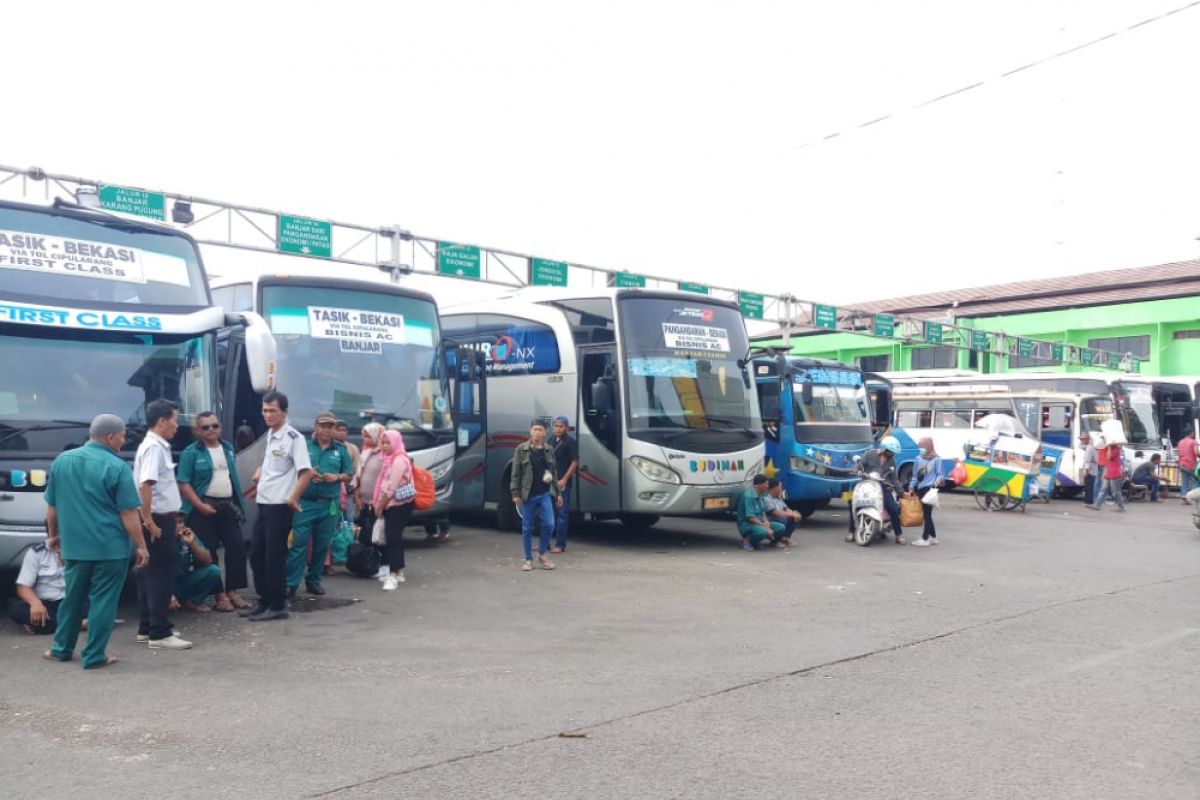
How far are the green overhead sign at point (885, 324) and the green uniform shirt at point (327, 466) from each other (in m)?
33.2

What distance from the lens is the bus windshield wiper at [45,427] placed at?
26.4 ft

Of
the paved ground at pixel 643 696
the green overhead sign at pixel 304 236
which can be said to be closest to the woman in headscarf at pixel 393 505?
the paved ground at pixel 643 696

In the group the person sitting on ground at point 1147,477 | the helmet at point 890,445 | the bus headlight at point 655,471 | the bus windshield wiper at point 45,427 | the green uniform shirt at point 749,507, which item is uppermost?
the bus windshield wiper at point 45,427

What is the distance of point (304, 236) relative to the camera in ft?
75.9

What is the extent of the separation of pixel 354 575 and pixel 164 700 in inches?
199

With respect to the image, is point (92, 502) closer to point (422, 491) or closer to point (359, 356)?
point (422, 491)

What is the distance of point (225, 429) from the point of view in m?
11.3

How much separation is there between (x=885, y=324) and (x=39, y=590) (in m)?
36.3

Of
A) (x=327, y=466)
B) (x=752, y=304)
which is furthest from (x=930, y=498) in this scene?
(x=752, y=304)

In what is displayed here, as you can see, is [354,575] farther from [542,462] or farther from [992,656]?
[992,656]

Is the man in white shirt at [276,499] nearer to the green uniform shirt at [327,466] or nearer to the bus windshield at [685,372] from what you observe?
the green uniform shirt at [327,466]

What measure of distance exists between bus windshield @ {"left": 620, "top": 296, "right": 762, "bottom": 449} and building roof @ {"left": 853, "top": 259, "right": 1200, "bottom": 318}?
33.3 meters

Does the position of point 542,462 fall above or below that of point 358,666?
above

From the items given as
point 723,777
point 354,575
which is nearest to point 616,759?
point 723,777
